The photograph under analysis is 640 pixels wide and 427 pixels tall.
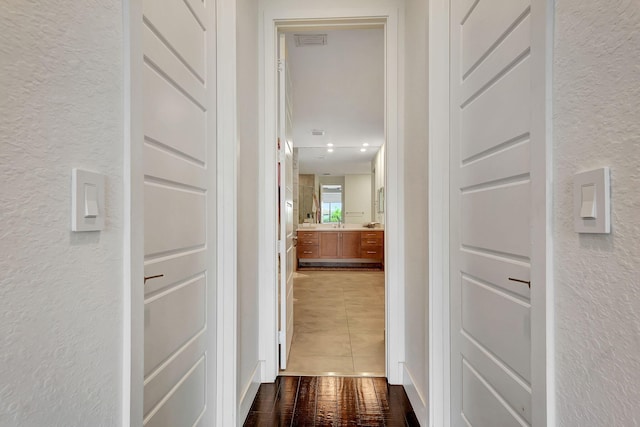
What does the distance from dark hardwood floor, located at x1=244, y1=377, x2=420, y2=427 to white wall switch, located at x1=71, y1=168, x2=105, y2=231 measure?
1547 mm

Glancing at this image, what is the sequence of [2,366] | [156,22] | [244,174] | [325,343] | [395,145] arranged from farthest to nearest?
[325,343] < [395,145] < [244,174] < [156,22] < [2,366]

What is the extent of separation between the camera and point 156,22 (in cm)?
101

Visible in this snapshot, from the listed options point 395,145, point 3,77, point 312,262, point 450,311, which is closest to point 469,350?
point 450,311

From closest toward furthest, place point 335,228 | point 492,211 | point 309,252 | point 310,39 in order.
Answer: point 492,211
point 310,39
point 309,252
point 335,228

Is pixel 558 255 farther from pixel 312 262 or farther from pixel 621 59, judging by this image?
pixel 312 262

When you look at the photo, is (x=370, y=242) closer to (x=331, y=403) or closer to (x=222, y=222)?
(x=331, y=403)

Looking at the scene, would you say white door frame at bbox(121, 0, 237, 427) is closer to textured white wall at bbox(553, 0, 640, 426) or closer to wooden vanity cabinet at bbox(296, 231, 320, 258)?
textured white wall at bbox(553, 0, 640, 426)

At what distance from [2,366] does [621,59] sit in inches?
41.5

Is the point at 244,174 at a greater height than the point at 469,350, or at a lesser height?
greater

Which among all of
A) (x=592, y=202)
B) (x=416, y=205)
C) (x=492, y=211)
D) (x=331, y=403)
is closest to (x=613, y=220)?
(x=592, y=202)

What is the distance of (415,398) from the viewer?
1.85m

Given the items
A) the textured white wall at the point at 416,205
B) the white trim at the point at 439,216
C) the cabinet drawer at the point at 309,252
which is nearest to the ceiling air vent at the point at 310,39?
the textured white wall at the point at 416,205

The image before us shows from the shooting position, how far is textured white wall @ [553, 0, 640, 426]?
1.78 feet

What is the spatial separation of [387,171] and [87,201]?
6.05 ft
